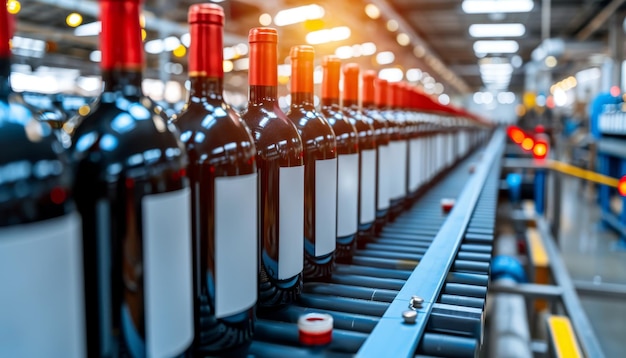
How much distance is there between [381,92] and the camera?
1665 mm

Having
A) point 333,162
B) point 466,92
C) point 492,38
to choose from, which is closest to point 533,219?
point 333,162

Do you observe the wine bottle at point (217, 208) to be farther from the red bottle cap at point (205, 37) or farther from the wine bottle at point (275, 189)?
the wine bottle at point (275, 189)

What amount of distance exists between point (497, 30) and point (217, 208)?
13335mm

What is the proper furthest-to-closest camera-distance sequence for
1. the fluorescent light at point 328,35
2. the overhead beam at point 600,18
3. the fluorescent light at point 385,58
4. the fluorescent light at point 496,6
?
1. the fluorescent light at point 385,58
2. the overhead beam at point 600,18
3. the fluorescent light at point 496,6
4. the fluorescent light at point 328,35

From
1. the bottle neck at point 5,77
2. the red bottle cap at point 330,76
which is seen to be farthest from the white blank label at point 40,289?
the red bottle cap at point 330,76

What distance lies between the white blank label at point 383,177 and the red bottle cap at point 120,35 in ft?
2.87

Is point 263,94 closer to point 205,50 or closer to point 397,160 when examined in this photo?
point 205,50

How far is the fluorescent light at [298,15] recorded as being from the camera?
24.4 feet

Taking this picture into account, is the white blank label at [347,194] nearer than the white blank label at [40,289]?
No

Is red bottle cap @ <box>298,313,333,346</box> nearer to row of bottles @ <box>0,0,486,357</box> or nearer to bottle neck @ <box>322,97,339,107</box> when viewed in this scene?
row of bottles @ <box>0,0,486,357</box>

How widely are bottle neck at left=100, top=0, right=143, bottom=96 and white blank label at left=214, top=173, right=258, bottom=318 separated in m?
0.15

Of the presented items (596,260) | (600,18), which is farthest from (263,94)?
(600,18)

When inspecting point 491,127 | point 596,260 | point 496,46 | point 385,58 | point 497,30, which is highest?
point 496,46

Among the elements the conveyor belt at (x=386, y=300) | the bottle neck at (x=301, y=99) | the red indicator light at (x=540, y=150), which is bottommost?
the conveyor belt at (x=386, y=300)
